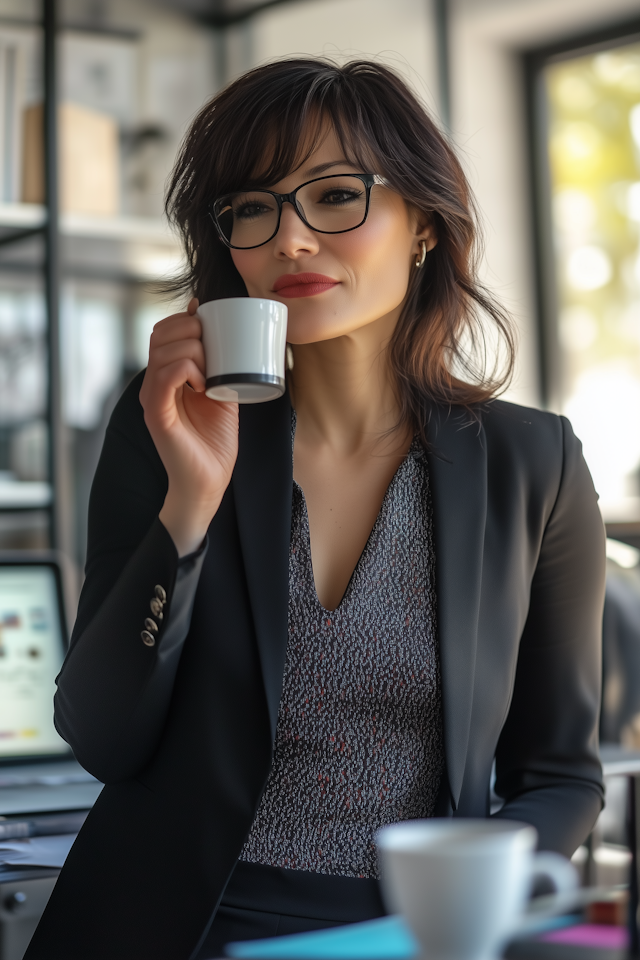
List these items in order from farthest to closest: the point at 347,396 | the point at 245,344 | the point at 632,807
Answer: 1. the point at 347,396
2. the point at 632,807
3. the point at 245,344

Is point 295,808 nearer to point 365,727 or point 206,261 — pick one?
point 365,727

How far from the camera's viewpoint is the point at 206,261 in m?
1.41

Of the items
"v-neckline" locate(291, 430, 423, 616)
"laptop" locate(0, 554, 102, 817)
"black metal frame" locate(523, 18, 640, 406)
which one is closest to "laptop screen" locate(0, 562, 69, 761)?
"laptop" locate(0, 554, 102, 817)

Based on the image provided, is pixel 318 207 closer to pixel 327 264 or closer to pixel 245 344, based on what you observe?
pixel 327 264

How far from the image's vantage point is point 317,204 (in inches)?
48.3

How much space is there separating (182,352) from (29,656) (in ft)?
2.70

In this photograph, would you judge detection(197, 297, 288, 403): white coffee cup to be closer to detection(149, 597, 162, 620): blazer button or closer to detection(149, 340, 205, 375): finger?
detection(149, 340, 205, 375): finger

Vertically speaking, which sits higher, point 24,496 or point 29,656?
point 24,496

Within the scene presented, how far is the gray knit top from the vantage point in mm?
1160

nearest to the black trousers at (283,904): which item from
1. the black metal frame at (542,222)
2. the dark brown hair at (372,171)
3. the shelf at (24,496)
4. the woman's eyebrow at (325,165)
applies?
the dark brown hair at (372,171)

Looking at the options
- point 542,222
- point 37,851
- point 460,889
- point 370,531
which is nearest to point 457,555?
point 370,531

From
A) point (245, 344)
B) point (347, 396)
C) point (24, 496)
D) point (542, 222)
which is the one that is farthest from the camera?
point (542, 222)

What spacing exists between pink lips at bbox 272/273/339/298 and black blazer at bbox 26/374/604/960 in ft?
0.62

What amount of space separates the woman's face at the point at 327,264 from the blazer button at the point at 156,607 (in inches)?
13.9
